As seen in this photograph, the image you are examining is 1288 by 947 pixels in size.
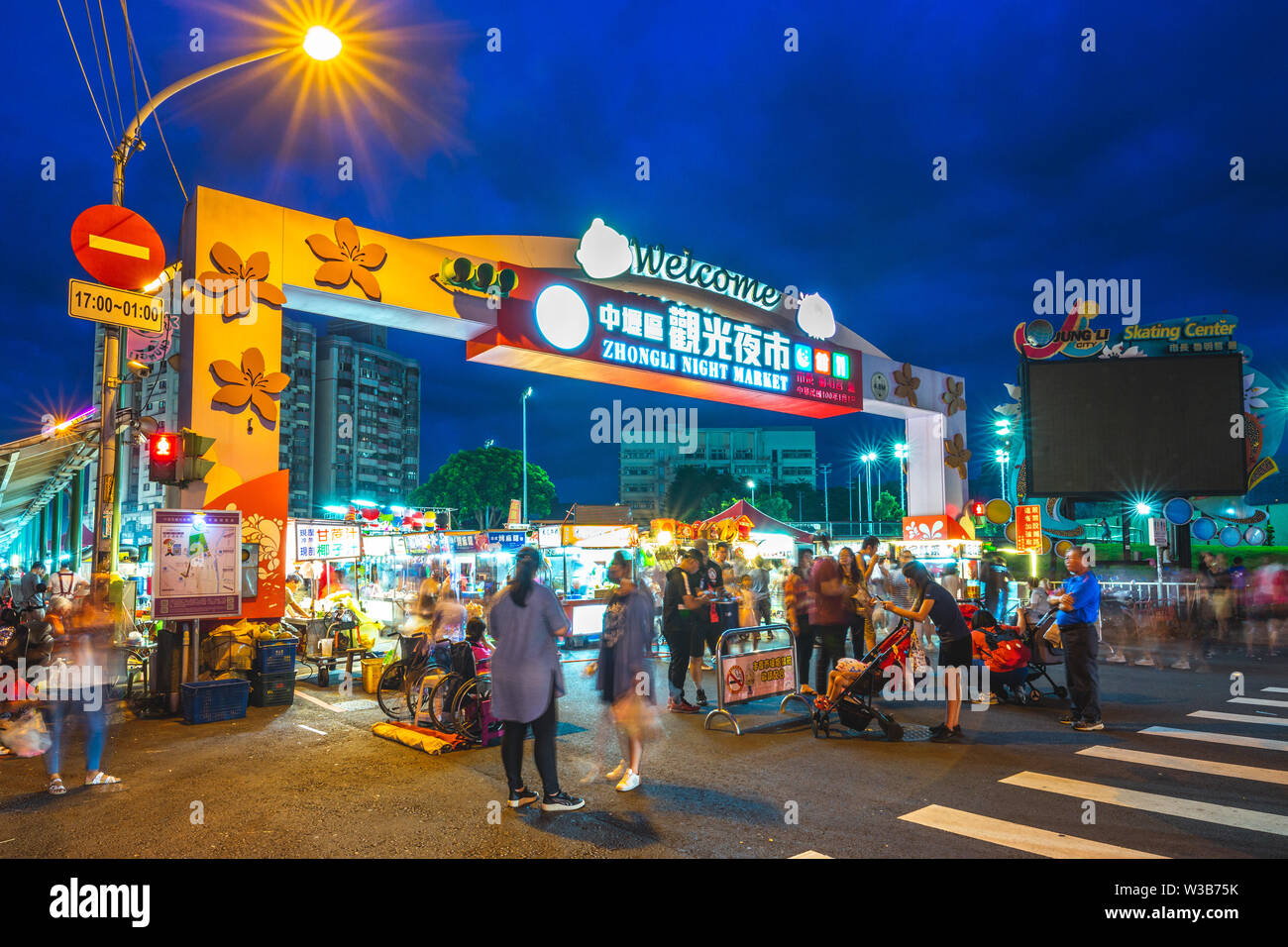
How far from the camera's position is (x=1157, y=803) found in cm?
596

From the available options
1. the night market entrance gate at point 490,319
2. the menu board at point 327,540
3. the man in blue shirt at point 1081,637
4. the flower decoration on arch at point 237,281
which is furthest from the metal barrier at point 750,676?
the menu board at point 327,540

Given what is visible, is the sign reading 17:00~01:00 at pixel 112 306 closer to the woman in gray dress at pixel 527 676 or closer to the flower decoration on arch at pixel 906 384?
the woman in gray dress at pixel 527 676

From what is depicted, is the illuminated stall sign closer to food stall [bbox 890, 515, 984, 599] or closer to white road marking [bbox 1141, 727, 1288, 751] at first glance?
food stall [bbox 890, 515, 984, 599]

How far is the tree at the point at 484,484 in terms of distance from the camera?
71.5 meters

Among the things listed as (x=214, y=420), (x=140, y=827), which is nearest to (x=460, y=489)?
(x=214, y=420)

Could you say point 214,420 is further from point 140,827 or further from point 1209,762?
point 1209,762

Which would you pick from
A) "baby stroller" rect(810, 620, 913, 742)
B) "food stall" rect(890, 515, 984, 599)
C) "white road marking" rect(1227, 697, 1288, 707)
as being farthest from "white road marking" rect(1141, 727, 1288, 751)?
"food stall" rect(890, 515, 984, 599)

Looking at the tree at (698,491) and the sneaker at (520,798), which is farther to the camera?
the tree at (698,491)

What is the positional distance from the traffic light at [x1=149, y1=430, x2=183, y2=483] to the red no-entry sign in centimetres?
195

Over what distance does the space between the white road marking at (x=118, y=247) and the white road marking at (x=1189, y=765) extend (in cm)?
1182

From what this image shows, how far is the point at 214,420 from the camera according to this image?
464 inches

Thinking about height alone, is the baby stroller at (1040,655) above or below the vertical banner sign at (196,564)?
below

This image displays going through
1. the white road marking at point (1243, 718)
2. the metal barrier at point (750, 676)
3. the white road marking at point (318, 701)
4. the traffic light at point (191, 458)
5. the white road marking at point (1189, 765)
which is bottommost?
the white road marking at point (318, 701)

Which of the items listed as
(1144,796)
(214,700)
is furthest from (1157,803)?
(214,700)
